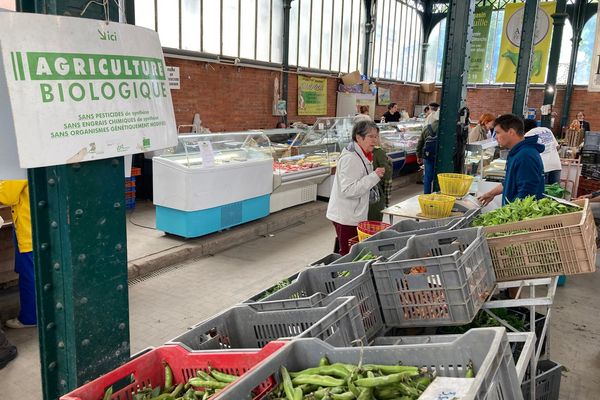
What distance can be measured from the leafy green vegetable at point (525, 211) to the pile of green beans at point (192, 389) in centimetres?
252

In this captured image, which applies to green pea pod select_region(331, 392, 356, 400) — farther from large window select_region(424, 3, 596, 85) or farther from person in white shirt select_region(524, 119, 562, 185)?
large window select_region(424, 3, 596, 85)

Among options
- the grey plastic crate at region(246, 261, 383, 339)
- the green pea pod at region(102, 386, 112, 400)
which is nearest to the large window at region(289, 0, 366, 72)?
the grey plastic crate at region(246, 261, 383, 339)

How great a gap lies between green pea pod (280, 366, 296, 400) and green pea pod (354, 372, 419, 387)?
0.75ft

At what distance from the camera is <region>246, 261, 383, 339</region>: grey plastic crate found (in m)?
2.35

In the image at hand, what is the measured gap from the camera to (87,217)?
1851 millimetres

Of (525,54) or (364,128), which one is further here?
(525,54)

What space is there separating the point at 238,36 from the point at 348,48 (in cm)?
635

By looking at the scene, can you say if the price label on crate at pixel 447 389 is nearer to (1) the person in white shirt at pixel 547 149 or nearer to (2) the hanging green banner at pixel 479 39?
(1) the person in white shirt at pixel 547 149

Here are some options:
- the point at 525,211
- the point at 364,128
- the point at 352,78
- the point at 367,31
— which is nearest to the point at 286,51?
the point at 352,78

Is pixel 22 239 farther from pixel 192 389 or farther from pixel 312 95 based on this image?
pixel 312 95

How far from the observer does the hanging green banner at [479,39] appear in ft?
49.5

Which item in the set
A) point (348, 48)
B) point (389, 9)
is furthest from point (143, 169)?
point (389, 9)

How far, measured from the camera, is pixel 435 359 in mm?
1681

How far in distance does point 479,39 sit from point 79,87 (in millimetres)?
16372
